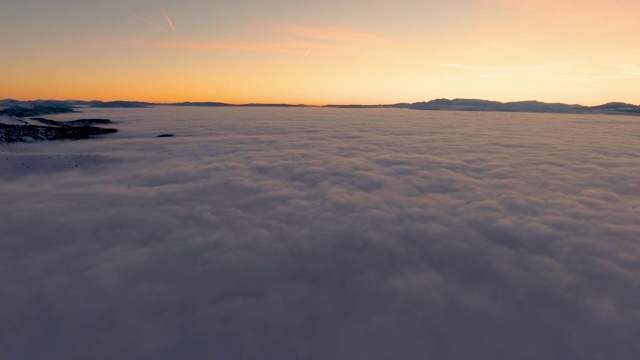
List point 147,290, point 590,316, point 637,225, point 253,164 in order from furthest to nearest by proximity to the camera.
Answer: point 253,164 → point 637,225 → point 147,290 → point 590,316

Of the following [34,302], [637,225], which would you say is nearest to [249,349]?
[34,302]

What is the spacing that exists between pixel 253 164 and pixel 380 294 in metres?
8.08

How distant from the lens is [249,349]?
285cm

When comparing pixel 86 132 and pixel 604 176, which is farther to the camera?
pixel 86 132

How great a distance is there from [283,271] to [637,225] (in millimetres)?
6049

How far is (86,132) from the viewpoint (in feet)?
65.8

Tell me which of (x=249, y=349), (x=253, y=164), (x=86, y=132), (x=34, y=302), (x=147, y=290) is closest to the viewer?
(x=249, y=349)

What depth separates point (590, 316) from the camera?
10.6 ft

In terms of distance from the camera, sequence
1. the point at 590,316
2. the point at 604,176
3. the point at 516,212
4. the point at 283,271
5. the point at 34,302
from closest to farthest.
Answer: the point at 590,316 → the point at 34,302 → the point at 283,271 → the point at 516,212 → the point at 604,176

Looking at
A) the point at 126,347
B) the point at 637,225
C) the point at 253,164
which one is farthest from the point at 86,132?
the point at 637,225

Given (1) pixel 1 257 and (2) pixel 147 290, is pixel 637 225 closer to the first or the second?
(2) pixel 147 290

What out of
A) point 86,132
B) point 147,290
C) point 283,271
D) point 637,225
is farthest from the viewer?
point 86,132

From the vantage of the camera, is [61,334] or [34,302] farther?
[34,302]

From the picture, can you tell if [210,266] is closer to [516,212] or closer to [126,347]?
[126,347]
